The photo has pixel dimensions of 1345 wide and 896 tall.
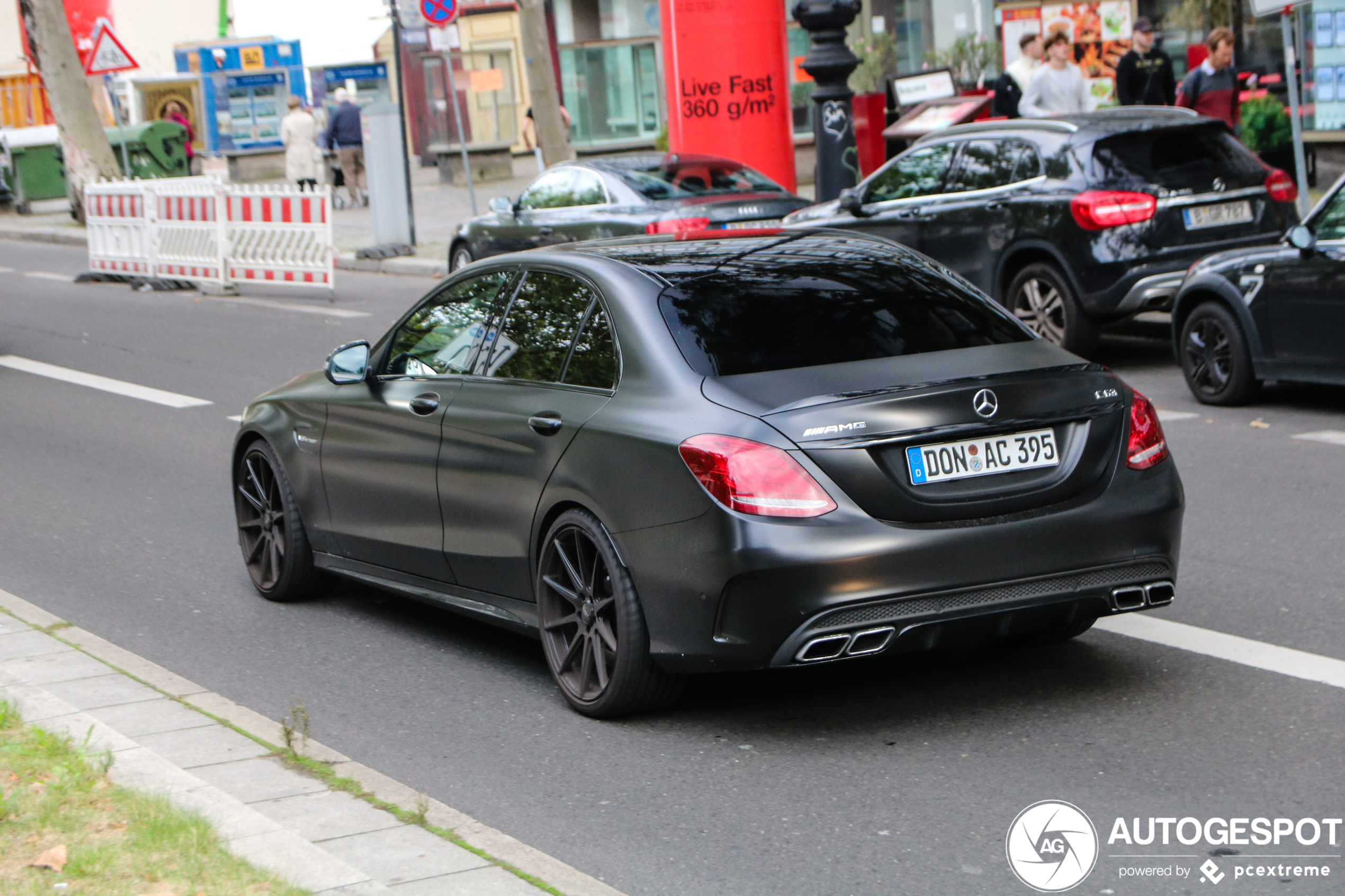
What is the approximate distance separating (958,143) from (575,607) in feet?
27.6

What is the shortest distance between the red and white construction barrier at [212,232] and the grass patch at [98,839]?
15594 mm

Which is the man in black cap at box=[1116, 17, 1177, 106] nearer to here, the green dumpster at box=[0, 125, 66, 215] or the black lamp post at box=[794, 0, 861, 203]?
the black lamp post at box=[794, 0, 861, 203]

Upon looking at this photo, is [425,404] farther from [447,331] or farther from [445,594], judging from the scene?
[445,594]

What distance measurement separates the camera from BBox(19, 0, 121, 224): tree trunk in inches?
1310

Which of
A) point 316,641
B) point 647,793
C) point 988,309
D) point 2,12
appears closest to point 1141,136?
point 988,309

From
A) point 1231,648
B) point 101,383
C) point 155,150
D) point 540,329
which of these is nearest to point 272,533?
point 540,329

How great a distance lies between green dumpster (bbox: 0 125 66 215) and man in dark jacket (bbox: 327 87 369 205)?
9055 millimetres

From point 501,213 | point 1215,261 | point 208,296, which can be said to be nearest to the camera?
point 1215,261

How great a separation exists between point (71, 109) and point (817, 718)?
31.6 metres

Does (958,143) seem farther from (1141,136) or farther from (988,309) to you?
(988,309)

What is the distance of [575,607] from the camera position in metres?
5.45

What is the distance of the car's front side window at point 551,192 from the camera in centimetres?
1688

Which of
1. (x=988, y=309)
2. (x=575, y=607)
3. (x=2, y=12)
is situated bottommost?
(x=575, y=607)

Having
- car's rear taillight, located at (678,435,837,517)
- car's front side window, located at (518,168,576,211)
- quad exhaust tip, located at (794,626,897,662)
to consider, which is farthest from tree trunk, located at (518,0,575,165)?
quad exhaust tip, located at (794,626,897,662)
